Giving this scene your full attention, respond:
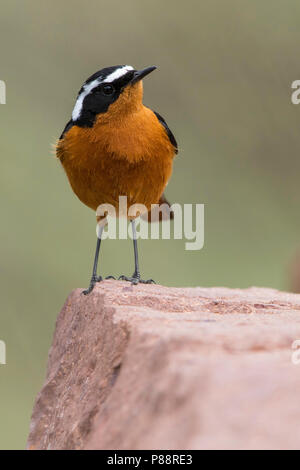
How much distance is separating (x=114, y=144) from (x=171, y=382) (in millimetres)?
2433

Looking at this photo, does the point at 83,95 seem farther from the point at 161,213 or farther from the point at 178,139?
the point at 178,139

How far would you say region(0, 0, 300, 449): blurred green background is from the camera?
398 inches

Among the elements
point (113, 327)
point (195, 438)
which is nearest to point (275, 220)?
point (113, 327)

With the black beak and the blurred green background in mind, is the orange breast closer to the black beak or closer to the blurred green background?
the black beak

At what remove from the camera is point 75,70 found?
11.8 metres

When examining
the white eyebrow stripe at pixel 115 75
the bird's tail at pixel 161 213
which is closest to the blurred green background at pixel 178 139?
the bird's tail at pixel 161 213

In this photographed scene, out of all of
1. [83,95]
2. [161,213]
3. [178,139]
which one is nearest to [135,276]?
[161,213]

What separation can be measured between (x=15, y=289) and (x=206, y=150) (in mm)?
3893

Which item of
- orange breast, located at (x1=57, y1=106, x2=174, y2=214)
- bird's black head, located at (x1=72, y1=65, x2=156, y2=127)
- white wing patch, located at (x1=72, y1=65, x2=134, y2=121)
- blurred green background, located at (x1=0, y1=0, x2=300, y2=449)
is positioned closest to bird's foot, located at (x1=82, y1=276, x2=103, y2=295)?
orange breast, located at (x1=57, y1=106, x2=174, y2=214)

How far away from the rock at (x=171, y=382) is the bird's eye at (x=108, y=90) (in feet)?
4.98

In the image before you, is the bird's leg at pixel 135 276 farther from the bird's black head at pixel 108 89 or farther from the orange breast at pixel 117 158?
the bird's black head at pixel 108 89

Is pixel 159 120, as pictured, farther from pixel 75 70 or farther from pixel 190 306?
pixel 75 70

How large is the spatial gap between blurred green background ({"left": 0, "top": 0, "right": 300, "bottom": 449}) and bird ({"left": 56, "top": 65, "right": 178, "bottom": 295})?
5106 mm

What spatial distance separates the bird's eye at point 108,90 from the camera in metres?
4.49
